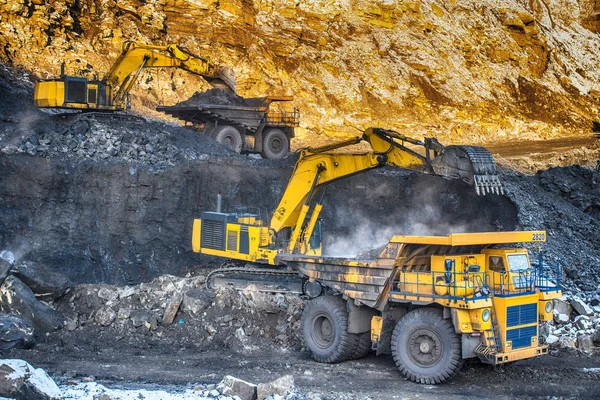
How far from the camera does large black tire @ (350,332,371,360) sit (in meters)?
11.5

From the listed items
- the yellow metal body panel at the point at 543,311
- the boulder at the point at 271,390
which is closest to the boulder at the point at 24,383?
the boulder at the point at 271,390

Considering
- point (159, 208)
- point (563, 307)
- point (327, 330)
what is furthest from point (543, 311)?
point (159, 208)

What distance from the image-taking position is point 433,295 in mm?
10062

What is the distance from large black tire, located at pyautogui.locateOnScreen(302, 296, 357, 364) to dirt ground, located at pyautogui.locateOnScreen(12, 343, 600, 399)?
0.19 meters

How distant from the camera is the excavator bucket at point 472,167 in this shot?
11391mm

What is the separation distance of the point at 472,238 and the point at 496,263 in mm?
852

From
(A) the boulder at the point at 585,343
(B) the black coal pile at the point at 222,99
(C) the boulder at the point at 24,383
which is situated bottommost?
(C) the boulder at the point at 24,383

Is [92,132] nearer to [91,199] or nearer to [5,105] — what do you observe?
[91,199]

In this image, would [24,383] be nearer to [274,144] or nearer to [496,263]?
[496,263]

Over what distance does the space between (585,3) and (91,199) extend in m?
31.0

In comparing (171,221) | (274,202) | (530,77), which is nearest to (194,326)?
(171,221)

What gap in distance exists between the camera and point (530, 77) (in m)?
35.7

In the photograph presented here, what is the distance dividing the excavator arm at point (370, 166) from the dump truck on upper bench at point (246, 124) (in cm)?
826

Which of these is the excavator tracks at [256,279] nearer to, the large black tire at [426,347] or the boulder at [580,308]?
the large black tire at [426,347]
